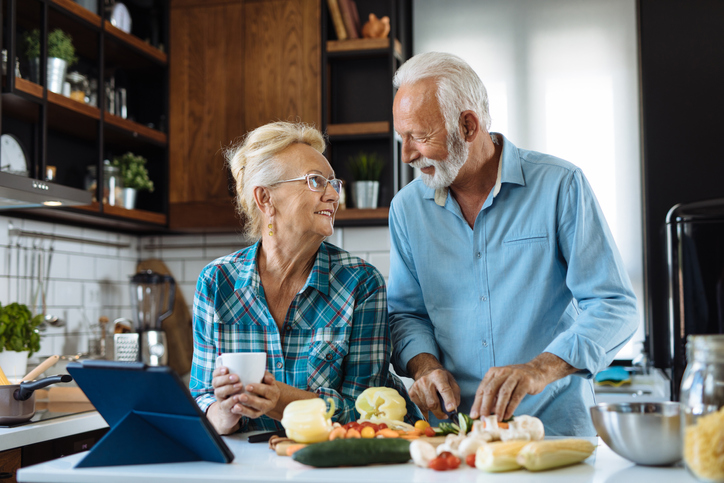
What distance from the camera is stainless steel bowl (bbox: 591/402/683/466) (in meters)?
1.12

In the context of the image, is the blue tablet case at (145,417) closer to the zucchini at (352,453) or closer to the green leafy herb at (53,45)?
the zucchini at (352,453)

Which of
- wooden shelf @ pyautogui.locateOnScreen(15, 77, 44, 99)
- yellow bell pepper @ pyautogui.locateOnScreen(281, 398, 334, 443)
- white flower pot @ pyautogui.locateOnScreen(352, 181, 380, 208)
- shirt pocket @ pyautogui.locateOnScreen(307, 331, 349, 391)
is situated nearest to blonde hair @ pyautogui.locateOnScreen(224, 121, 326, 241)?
shirt pocket @ pyautogui.locateOnScreen(307, 331, 349, 391)

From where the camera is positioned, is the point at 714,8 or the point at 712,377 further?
the point at 714,8

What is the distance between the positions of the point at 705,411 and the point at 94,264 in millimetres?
3274

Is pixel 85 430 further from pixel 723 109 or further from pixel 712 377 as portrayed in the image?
pixel 723 109

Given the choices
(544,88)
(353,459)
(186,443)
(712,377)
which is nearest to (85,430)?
(186,443)

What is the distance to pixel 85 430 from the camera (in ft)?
7.42

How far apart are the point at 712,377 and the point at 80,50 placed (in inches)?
129

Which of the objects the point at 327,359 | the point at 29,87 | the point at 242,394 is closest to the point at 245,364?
the point at 242,394

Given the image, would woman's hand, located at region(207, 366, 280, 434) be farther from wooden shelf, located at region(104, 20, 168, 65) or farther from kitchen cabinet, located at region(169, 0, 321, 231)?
wooden shelf, located at region(104, 20, 168, 65)

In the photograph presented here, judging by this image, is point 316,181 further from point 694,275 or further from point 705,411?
point 694,275

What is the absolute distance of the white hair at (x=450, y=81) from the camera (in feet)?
5.69

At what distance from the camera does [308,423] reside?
1.27 m

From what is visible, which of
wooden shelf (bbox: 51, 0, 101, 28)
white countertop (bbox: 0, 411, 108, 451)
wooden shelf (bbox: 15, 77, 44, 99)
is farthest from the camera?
wooden shelf (bbox: 51, 0, 101, 28)
